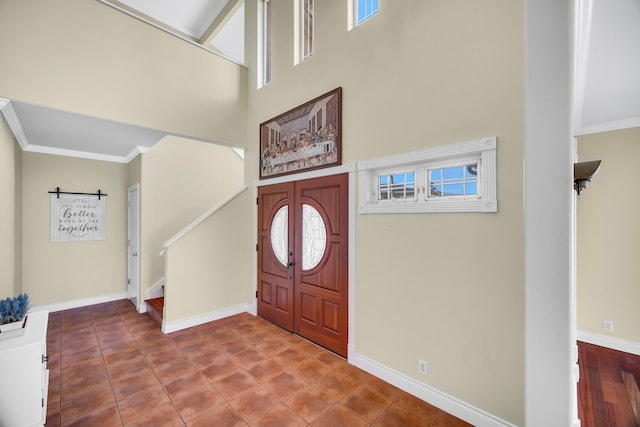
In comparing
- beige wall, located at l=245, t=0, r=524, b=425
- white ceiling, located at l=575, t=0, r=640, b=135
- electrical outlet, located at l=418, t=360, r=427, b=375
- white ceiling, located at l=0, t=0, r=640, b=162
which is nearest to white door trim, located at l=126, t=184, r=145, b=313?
white ceiling, located at l=0, t=0, r=640, b=162

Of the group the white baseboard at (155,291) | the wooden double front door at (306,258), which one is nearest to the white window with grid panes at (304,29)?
the wooden double front door at (306,258)

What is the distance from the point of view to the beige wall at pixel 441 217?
71.3 inches

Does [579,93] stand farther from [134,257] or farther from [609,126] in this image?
[134,257]

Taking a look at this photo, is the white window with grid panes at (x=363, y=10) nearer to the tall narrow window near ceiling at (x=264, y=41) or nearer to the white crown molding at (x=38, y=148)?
the tall narrow window near ceiling at (x=264, y=41)

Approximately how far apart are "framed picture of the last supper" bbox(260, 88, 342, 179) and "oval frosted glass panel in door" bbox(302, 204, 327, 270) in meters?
0.57

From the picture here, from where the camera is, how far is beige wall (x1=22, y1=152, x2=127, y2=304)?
13.6 ft

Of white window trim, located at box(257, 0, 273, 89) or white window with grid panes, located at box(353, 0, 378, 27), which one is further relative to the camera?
white window trim, located at box(257, 0, 273, 89)

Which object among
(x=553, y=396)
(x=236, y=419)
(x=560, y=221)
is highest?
(x=560, y=221)

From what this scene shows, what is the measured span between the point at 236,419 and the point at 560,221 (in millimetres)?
2650

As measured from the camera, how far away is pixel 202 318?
381 cm

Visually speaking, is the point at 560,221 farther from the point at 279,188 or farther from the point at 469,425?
the point at 279,188

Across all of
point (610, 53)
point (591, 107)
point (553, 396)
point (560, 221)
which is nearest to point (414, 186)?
point (560, 221)

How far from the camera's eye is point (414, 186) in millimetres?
2393

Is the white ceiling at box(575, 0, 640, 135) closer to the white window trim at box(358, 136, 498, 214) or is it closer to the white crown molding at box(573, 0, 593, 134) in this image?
the white crown molding at box(573, 0, 593, 134)
